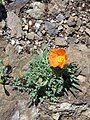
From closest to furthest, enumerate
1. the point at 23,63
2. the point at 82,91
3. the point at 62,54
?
the point at 62,54, the point at 82,91, the point at 23,63

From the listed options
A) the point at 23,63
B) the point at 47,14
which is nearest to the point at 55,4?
the point at 47,14

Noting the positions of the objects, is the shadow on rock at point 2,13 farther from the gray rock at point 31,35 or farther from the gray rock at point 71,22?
the gray rock at point 71,22

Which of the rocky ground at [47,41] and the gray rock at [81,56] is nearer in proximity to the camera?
the rocky ground at [47,41]

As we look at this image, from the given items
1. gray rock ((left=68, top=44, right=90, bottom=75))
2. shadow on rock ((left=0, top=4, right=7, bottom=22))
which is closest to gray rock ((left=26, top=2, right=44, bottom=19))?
shadow on rock ((left=0, top=4, right=7, bottom=22))

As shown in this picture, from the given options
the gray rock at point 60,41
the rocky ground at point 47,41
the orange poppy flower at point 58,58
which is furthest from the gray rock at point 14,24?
the orange poppy flower at point 58,58

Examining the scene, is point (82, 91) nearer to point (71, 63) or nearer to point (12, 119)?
point (71, 63)

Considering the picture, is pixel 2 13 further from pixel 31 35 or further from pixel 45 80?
pixel 45 80

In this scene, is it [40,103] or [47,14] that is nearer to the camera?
[40,103]
